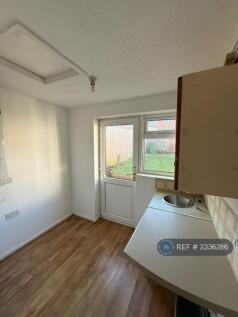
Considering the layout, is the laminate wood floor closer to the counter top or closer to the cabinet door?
the counter top

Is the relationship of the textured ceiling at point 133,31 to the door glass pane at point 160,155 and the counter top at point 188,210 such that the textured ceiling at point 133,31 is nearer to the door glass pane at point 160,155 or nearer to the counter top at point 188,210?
the door glass pane at point 160,155

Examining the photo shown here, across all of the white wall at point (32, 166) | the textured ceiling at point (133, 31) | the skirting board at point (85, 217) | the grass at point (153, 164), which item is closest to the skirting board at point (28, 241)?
the white wall at point (32, 166)

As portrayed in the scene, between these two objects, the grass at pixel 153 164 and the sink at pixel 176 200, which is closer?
the sink at pixel 176 200

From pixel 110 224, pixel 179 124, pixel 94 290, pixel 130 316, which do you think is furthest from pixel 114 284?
pixel 179 124

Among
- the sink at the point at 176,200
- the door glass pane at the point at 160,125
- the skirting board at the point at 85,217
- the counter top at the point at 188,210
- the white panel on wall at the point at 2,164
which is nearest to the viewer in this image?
the counter top at the point at 188,210

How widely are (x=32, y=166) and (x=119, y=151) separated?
145 centimetres

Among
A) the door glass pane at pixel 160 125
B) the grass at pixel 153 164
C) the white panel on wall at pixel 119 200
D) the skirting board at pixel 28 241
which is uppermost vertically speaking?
the door glass pane at pixel 160 125

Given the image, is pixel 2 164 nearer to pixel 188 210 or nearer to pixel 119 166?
pixel 119 166

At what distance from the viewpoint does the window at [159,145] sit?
92.8 inches

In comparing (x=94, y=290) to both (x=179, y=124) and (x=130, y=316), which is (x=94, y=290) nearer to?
(x=130, y=316)

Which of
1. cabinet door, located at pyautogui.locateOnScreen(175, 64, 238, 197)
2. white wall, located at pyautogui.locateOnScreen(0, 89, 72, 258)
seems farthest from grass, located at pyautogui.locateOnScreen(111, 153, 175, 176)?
cabinet door, located at pyautogui.locateOnScreen(175, 64, 238, 197)

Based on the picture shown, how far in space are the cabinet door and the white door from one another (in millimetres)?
1910

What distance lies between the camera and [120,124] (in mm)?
2670

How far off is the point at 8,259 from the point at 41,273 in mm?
582
